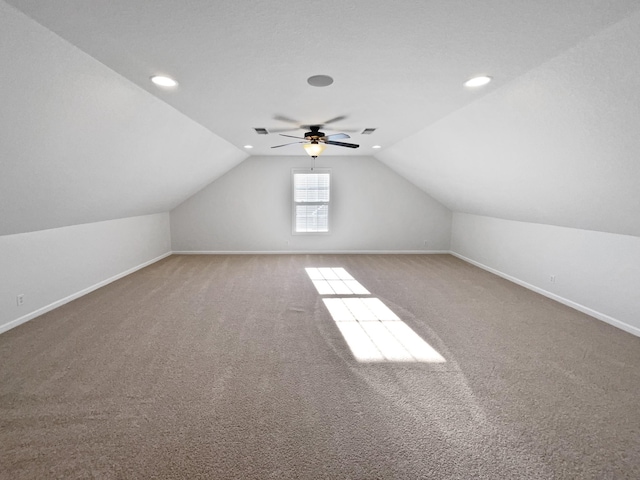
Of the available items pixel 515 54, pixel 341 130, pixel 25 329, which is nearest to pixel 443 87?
pixel 515 54

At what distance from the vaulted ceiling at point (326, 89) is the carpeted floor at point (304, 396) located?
4.93ft

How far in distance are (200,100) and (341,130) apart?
2.00 metres

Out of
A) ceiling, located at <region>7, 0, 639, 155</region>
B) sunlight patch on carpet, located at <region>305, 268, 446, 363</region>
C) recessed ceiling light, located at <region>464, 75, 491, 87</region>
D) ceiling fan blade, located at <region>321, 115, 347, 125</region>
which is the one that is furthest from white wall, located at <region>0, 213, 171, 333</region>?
recessed ceiling light, located at <region>464, 75, 491, 87</region>

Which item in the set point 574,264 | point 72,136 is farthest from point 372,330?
point 72,136

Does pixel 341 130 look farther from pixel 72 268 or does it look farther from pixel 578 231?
pixel 72 268

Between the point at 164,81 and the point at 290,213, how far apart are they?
186 inches

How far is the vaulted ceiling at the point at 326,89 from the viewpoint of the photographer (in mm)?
1589

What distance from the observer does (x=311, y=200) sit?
7.11 m

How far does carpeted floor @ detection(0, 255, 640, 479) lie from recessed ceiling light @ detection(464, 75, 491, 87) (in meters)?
2.40

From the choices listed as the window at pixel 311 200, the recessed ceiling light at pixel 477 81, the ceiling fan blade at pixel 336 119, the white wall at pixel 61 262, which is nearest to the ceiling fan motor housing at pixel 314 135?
the ceiling fan blade at pixel 336 119

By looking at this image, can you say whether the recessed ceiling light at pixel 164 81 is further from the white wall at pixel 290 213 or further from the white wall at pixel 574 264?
the white wall at pixel 574 264

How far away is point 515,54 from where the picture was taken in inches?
77.5

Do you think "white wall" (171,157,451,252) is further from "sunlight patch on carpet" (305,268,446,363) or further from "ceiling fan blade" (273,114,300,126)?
"ceiling fan blade" (273,114,300,126)

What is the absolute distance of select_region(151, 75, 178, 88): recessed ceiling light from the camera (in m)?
2.39
